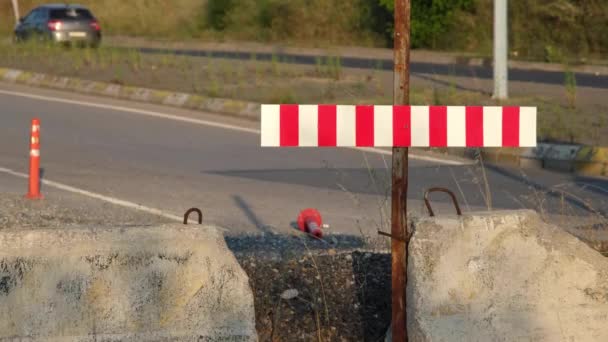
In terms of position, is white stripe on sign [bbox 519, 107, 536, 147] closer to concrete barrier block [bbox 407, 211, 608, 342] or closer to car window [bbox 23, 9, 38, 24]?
concrete barrier block [bbox 407, 211, 608, 342]

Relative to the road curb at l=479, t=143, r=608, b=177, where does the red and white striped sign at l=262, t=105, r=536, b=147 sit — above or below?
above

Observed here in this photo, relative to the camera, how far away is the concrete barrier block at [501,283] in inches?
217

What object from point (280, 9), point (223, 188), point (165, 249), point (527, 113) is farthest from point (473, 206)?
point (280, 9)

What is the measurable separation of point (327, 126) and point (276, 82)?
15.1 metres

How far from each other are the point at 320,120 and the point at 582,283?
4.33ft

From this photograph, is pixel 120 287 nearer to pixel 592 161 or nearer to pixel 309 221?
pixel 309 221

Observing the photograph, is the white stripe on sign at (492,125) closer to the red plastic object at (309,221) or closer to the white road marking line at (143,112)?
the red plastic object at (309,221)

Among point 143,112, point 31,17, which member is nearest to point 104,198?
point 143,112

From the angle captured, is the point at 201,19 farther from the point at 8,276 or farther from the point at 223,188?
the point at 8,276

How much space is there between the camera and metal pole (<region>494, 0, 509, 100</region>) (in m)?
17.0

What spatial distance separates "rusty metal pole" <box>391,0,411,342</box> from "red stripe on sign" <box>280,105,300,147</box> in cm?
44

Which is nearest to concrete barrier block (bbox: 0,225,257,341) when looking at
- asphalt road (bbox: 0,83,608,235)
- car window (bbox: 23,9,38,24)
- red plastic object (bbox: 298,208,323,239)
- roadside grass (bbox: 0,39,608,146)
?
asphalt road (bbox: 0,83,608,235)

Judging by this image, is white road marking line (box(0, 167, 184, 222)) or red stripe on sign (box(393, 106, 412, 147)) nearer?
red stripe on sign (box(393, 106, 412, 147))

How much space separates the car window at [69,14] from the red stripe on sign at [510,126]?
1109 inches
